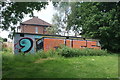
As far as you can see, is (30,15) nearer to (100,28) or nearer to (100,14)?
(100,28)

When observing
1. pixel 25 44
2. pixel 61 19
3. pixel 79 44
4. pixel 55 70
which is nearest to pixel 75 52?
pixel 79 44

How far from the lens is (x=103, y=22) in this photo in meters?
16.3

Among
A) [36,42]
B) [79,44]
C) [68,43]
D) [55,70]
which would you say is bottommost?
[55,70]

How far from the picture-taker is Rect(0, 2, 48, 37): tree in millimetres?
6445

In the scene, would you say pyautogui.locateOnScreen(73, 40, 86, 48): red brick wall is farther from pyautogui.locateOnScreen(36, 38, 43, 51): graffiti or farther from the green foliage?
the green foliage

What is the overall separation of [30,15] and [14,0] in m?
1.01

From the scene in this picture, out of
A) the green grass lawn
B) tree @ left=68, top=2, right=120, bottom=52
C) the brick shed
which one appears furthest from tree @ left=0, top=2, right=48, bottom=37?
tree @ left=68, top=2, right=120, bottom=52

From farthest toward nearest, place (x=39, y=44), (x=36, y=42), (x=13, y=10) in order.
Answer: (x=36, y=42), (x=39, y=44), (x=13, y=10)

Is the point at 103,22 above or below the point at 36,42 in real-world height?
above

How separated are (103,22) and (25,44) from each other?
8722mm

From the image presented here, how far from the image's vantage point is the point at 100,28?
15.7 meters

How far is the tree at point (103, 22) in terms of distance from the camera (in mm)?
15648

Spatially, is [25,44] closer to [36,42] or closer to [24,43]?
[24,43]

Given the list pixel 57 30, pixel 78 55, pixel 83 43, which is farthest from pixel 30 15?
pixel 57 30
